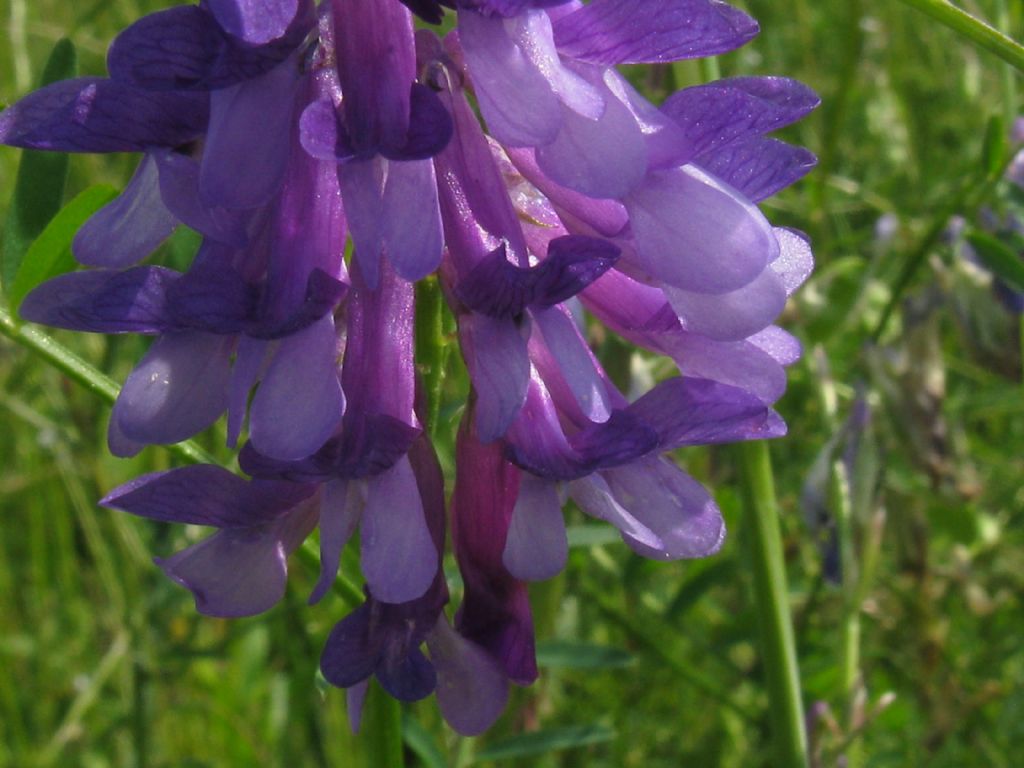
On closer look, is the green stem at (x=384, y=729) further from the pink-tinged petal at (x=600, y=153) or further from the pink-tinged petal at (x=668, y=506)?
the pink-tinged petal at (x=600, y=153)

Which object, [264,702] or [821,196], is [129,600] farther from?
[821,196]

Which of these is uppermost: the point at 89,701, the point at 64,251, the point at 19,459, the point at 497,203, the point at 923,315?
the point at 497,203

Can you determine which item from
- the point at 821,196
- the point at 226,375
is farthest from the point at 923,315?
the point at 226,375

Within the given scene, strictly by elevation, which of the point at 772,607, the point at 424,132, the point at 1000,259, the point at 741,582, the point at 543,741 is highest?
the point at 424,132

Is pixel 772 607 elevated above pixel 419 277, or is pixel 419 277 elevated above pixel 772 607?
pixel 419 277

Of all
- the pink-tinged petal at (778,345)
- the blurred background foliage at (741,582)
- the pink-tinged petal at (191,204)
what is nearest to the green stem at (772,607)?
the blurred background foliage at (741,582)

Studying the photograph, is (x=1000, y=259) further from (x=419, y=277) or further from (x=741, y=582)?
(x=419, y=277)

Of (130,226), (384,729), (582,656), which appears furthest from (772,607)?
(130,226)
